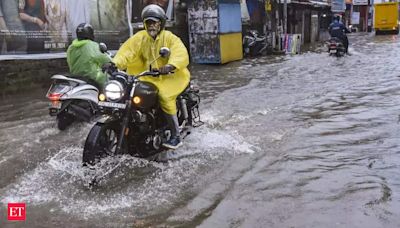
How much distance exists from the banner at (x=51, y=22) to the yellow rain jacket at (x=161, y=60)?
5.27 m

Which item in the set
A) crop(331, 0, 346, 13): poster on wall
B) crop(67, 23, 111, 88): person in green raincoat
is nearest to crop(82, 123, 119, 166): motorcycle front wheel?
crop(67, 23, 111, 88): person in green raincoat

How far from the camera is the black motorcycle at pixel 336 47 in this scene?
61.6ft

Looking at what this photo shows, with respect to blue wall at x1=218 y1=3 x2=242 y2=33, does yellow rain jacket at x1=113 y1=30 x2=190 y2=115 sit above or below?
below

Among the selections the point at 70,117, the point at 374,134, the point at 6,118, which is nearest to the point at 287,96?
the point at 374,134

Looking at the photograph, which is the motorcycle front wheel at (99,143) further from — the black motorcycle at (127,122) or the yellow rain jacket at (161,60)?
the yellow rain jacket at (161,60)

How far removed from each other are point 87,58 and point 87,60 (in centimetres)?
3

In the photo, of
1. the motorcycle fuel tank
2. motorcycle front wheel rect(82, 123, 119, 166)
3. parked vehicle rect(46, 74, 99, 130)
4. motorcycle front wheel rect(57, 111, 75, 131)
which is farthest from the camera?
motorcycle front wheel rect(57, 111, 75, 131)

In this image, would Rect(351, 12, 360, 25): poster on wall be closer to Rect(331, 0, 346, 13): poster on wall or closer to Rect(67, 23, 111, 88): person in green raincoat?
Rect(331, 0, 346, 13): poster on wall

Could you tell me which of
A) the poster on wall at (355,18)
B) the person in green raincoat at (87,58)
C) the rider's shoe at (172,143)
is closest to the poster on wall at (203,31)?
the person in green raincoat at (87,58)

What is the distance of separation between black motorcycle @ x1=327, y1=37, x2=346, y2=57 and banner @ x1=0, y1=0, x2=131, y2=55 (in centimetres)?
971

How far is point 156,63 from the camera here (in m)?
5.41

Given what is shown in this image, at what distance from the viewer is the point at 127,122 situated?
469 centimetres

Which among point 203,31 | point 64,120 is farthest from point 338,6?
point 64,120

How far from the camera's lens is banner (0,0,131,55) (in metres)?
9.66
